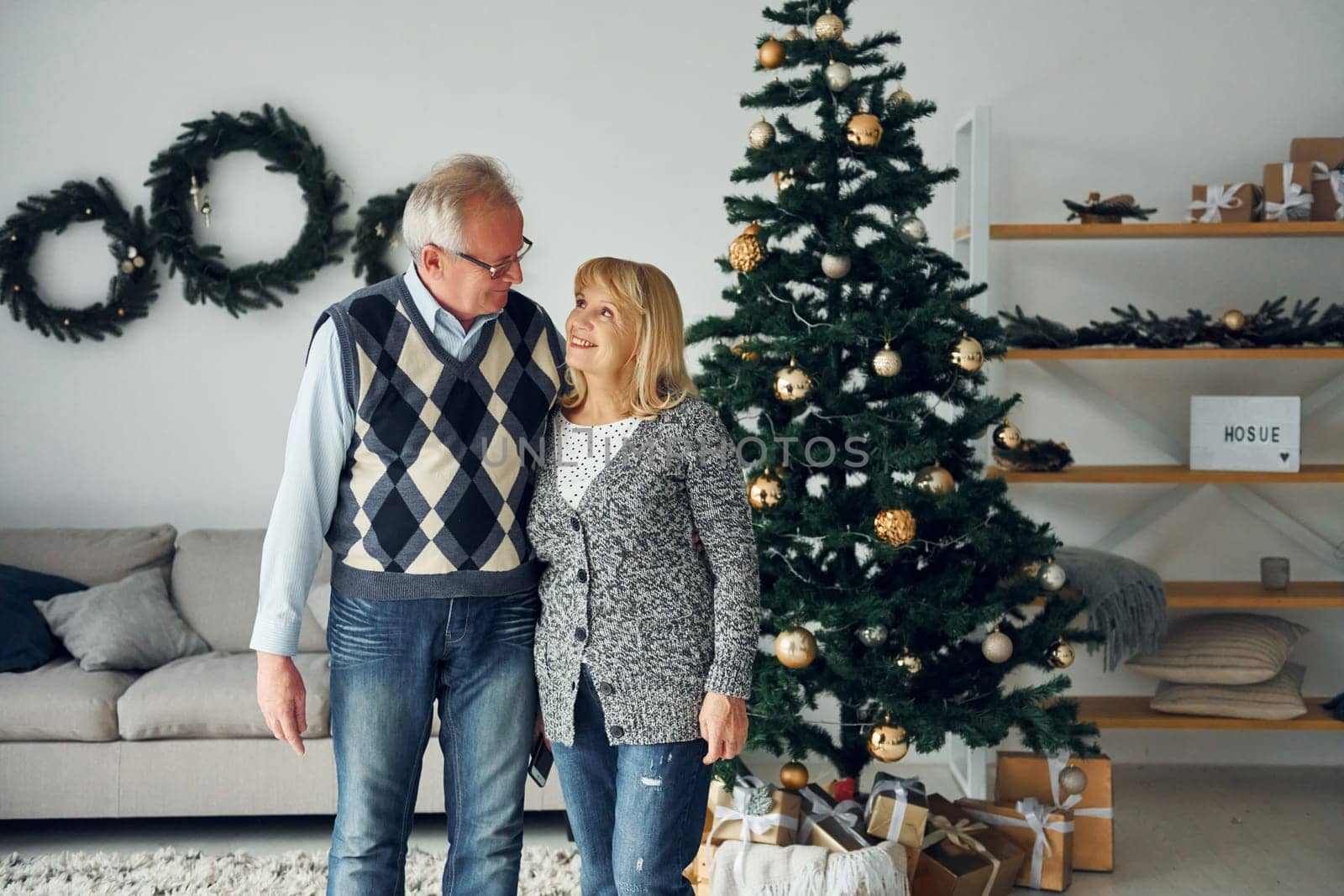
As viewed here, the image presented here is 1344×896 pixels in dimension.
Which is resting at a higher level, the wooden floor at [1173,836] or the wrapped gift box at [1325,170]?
the wrapped gift box at [1325,170]

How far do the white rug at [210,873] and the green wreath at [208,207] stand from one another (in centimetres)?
166

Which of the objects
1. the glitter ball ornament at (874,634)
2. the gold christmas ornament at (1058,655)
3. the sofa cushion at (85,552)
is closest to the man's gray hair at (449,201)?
the glitter ball ornament at (874,634)

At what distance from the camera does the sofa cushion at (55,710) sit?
2943 mm

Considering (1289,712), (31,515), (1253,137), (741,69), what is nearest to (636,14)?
(741,69)

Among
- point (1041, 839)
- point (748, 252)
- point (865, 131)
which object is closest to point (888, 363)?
point (748, 252)

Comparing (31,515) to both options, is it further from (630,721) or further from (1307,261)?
(1307,261)

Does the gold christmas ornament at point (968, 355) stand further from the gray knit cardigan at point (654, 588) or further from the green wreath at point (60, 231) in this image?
the green wreath at point (60, 231)

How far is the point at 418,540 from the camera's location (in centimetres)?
162

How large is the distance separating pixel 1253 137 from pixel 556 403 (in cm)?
286

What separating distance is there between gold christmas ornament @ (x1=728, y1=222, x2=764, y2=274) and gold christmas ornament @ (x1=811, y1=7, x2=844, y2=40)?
1.40 feet

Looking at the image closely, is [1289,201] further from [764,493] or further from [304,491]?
[304,491]

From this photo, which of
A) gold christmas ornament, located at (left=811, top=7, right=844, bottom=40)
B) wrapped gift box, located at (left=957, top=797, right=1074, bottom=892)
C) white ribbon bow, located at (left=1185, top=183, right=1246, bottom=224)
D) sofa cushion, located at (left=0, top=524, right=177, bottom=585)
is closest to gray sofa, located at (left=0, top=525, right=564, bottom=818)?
sofa cushion, located at (left=0, top=524, right=177, bottom=585)

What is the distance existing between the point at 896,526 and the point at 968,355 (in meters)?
0.40

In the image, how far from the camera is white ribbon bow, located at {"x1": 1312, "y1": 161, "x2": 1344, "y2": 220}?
3295 mm
